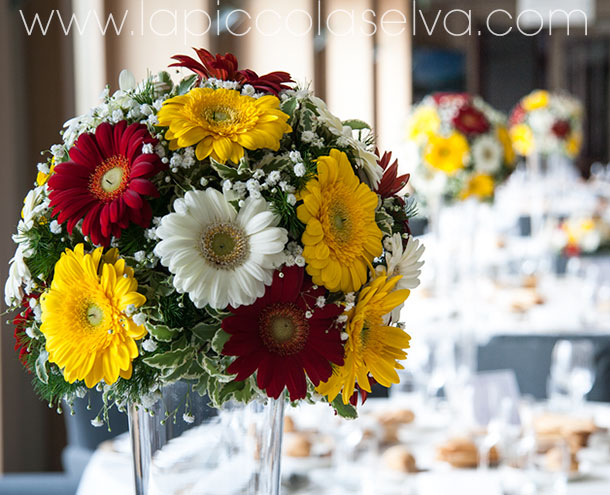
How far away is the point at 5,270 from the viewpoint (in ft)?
9.23

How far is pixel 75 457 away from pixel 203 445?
4.84ft

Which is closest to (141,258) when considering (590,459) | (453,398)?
(590,459)

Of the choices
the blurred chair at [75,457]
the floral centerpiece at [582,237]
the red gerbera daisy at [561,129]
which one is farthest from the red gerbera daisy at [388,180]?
the red gerbera daisy at [561,129]

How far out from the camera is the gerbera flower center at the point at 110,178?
→ 0.86m

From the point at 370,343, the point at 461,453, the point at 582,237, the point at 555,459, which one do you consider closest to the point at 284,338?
the point at 370,343

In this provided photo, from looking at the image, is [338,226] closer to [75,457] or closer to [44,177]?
[44,177]

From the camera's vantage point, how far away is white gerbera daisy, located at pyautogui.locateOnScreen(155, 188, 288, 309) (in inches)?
32.3

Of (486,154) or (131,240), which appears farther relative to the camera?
(486,154)

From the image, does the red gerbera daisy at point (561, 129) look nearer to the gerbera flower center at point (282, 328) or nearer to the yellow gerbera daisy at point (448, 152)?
the yellow gerbera daisy at point (448, 152)

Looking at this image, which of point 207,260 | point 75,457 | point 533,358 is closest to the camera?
point 207,260

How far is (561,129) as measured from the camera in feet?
22.7

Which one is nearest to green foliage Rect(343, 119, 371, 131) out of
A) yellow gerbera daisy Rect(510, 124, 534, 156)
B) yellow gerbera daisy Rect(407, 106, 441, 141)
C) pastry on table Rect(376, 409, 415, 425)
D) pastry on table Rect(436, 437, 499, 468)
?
pastry on table Rect(436, 437, 499, 468)

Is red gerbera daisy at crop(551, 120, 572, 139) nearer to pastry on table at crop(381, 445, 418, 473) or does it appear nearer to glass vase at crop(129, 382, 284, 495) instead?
pastry on table at crop(381, 445, 418, 473)

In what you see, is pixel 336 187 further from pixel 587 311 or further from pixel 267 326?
pixel 587 311
